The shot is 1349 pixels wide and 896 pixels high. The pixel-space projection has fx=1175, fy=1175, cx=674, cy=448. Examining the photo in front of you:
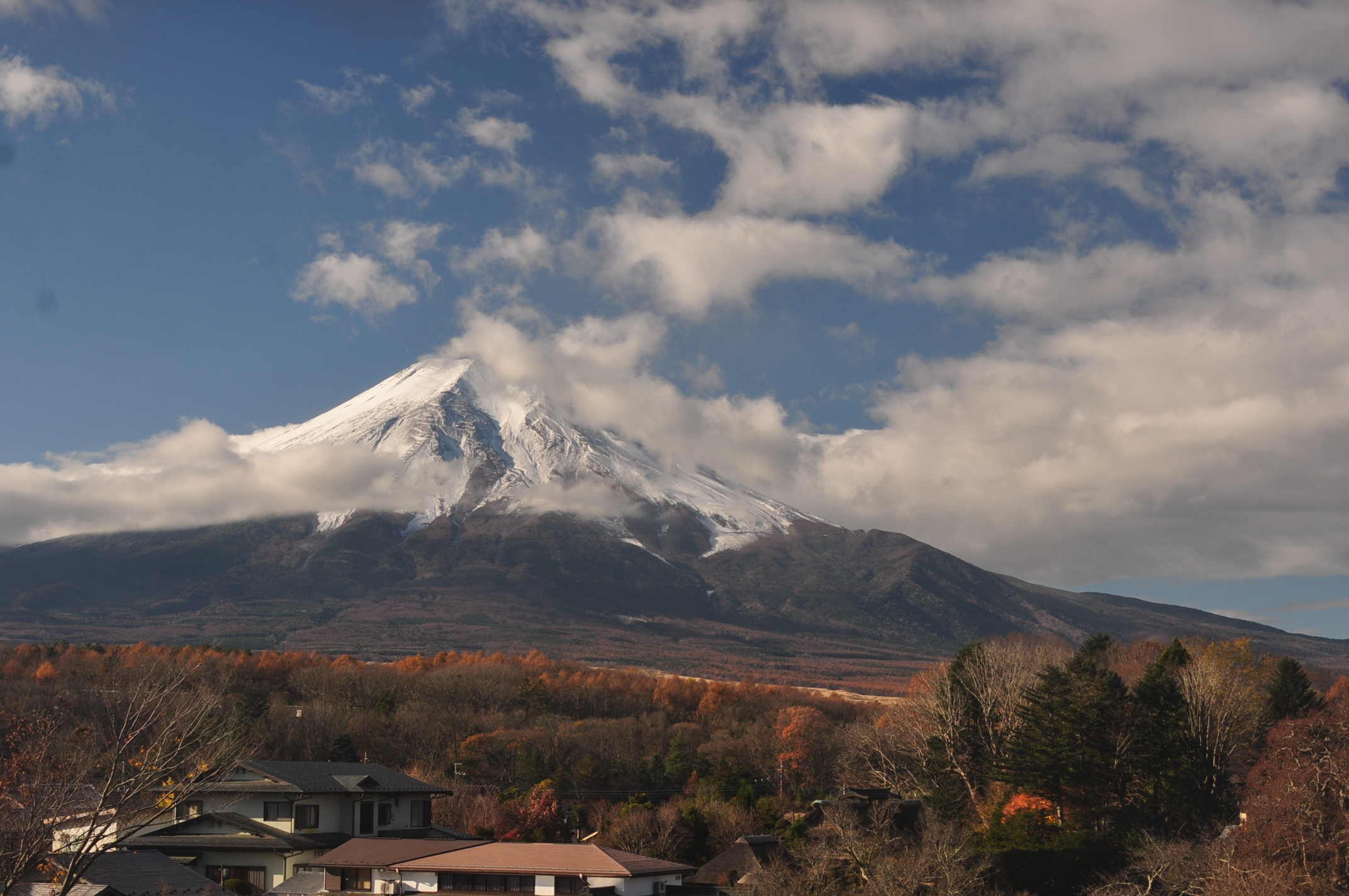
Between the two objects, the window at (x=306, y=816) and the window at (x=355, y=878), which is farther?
the window at (x=306, y=816)

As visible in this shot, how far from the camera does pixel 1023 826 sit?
156 feet

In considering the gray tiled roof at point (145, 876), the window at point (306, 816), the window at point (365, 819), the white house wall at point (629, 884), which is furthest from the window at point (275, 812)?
the white house wall at point (629, 884)

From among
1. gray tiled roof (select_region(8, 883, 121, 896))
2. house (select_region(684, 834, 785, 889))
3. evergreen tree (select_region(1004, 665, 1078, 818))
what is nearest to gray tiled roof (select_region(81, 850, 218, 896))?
gray tiled roof (select_region(8, 883, 121, 896))

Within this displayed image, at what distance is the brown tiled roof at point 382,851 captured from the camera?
4256 centimetres

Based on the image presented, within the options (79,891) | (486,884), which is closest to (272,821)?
(486,884)

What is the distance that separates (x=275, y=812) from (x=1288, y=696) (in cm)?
4899

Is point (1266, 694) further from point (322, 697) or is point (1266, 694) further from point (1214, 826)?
point (322, 697)

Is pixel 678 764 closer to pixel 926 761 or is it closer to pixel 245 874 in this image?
pixel 926 761

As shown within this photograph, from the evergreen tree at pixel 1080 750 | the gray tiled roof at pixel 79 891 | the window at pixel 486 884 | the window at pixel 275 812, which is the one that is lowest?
the window at pixel 486 884

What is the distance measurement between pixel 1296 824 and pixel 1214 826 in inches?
589

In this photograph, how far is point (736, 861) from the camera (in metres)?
49.2

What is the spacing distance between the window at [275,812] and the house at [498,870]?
4.27m

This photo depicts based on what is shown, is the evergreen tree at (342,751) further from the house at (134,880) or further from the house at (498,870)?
the house at (134,880)

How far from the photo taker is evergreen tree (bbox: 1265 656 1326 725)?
59.0 metres
